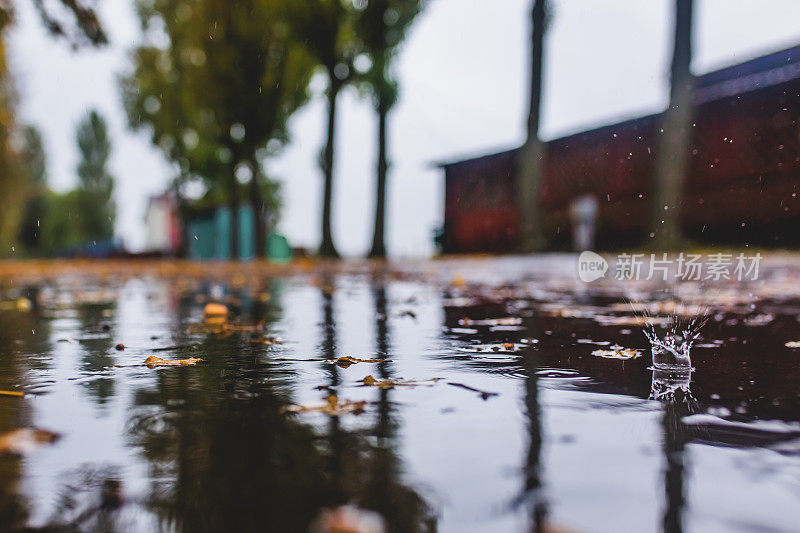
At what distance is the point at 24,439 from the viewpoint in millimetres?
1779

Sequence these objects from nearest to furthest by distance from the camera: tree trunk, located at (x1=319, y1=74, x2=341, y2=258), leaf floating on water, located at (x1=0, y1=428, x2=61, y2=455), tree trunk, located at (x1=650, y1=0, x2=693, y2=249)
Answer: leaf floating on water, located at (x1=0, y1=428, x2=61, y2=455), tree trunk, located at (x1=650, y1=0, x2=693, y2=249), tree trunk, located at (x1=319, y1=74, x2=341, y2=258)

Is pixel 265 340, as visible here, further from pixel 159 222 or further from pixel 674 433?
pixel 159 222

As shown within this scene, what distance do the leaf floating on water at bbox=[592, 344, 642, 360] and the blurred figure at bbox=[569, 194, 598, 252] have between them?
20.4 meters

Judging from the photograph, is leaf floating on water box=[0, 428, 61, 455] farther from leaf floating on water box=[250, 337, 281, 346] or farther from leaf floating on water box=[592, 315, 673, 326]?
leaf floating on water box=[592, 315, 673, 326]

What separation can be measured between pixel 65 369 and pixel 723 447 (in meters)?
2.32

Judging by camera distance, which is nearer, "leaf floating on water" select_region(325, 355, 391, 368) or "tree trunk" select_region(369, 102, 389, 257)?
"leaf floating on water" select_region(325, 355, 391, 368)

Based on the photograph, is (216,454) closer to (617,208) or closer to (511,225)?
(617,208)

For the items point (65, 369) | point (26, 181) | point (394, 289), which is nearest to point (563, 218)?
point (394, 289)

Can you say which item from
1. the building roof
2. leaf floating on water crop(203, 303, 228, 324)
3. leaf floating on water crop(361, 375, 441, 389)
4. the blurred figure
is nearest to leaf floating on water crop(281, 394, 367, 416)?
leaf floating on water crop(361, 375, 441, 389)

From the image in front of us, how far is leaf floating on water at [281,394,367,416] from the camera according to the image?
2.04m

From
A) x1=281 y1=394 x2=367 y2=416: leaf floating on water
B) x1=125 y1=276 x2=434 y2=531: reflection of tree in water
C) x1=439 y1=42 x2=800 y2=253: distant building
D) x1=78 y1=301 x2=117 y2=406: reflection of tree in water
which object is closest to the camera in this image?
x1=125 y1=276 x2=434 y2=531: reflection of tree in water

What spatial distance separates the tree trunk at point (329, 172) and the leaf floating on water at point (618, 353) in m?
20.3

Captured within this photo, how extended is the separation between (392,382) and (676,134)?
1083 cm

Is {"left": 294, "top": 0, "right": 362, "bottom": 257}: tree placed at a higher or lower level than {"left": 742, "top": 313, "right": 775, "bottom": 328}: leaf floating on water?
higher
